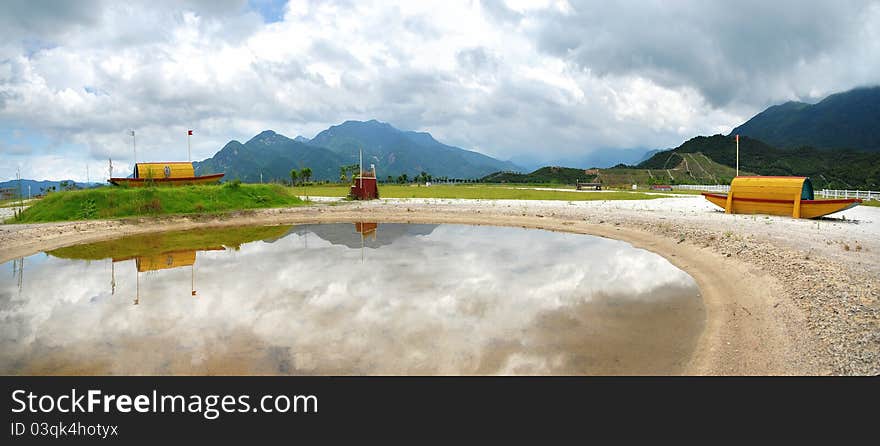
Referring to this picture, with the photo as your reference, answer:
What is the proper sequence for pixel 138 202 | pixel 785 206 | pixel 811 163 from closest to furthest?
1. pixel 785 206
2. pixel 138 202
3. pixel 811 163

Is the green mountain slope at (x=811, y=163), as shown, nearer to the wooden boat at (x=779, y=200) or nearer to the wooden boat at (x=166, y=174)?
the wooden boat at (x=779, y=200)

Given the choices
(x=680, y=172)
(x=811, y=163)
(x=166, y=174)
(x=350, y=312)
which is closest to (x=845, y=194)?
(x=350, y=312)

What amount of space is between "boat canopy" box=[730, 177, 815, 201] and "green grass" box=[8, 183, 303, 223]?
34860mm

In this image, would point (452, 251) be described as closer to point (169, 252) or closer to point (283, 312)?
point (283, 312)

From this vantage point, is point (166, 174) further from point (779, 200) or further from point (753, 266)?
point (779, 200)

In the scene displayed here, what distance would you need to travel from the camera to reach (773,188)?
26.6 meters

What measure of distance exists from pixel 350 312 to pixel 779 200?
2767 cm

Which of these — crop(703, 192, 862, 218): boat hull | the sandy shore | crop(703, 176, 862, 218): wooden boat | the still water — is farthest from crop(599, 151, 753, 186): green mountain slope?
the still water

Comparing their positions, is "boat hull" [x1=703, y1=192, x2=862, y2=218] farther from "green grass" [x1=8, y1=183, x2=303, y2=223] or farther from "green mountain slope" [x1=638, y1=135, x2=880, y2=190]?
"green mountain slope" [x1=638, y1=135, x2=880, y2=190]

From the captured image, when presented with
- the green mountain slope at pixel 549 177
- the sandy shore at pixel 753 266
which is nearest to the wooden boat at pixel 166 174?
the sandy shore at pixel 753 266

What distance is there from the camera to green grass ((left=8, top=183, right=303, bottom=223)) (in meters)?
28.3

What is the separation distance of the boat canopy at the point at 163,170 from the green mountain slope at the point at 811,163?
130 metres

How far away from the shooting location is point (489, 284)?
42.3 feet
